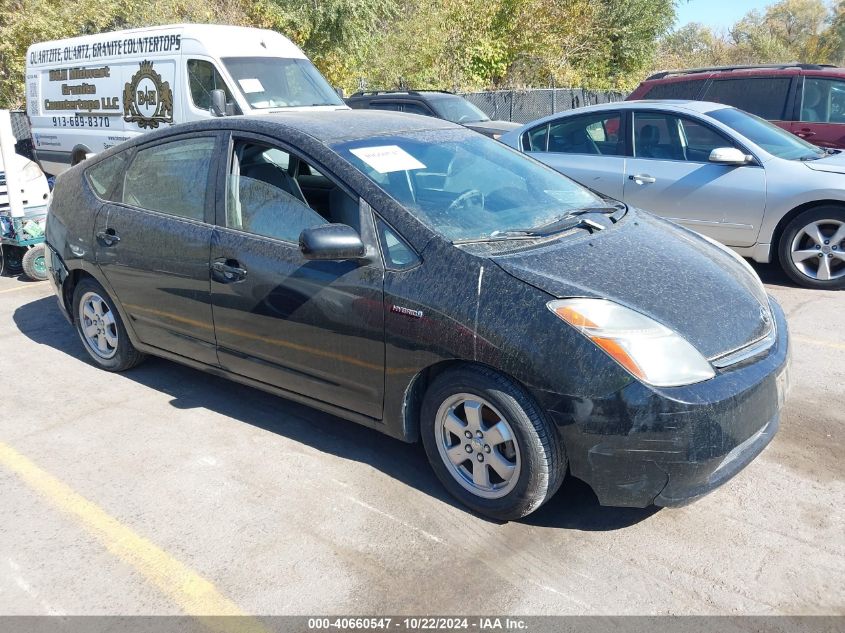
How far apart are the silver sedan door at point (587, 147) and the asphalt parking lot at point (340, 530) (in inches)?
137

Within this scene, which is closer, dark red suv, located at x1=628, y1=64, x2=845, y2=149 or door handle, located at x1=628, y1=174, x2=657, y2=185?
door handle, located at x1=628, y1=174, x2=657, y2=185

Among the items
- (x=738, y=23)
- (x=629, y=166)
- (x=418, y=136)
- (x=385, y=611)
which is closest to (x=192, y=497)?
(x=385, y=611)

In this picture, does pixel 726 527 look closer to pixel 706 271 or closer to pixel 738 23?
pixel 706 271

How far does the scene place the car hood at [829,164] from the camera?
22.0ft

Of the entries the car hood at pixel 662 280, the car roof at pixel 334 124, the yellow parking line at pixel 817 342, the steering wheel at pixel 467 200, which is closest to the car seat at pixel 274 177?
the car roof at pixel 334 124

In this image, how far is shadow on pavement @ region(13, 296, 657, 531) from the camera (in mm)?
3412

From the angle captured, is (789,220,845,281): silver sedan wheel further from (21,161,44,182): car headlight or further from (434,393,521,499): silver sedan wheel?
(21,161,44,182): car headlight

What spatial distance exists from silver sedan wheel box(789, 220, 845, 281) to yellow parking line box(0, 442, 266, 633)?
5780mm

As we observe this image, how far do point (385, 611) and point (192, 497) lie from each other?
4.13 feet

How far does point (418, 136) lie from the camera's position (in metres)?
4.17

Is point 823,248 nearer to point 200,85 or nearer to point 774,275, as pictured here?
point 774,275

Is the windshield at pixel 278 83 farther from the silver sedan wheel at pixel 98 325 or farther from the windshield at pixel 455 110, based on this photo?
the silver sedan wheel at pixel 98 325

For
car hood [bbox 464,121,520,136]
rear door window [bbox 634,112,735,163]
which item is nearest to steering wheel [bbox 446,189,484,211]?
rear door window [bbox 634,112,735,163]

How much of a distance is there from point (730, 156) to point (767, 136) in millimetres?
717
